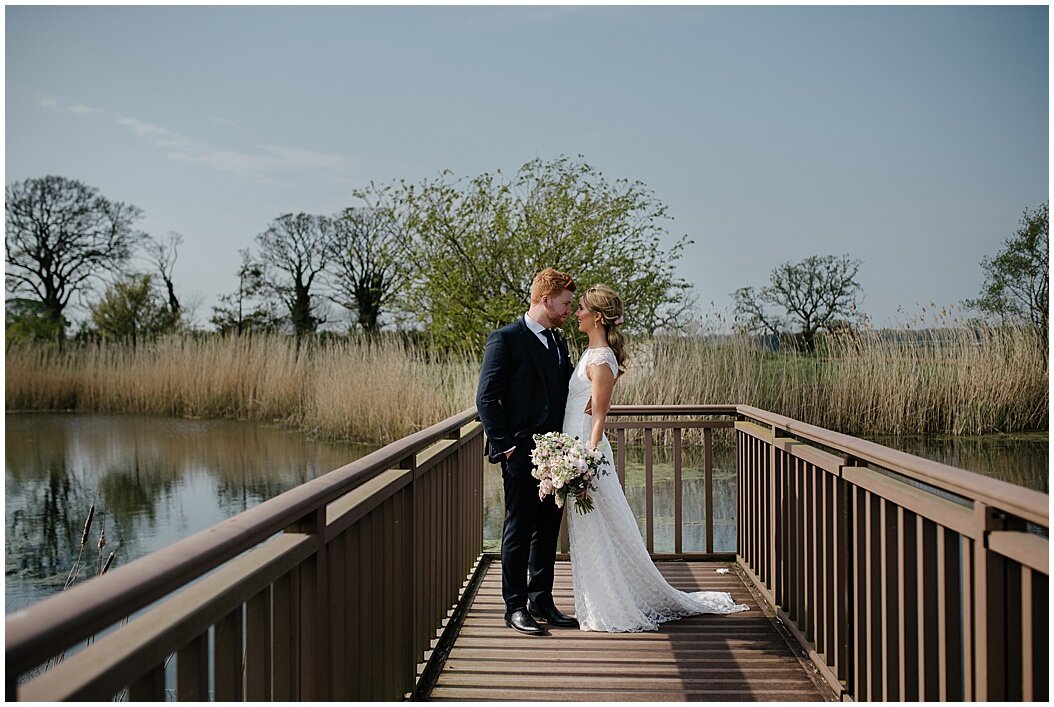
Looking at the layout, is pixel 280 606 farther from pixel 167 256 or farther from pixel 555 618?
pixel 167 256

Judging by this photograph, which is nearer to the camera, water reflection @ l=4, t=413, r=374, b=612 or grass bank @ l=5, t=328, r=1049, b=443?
water reflection @ l=4, t=413, r=374, b=612

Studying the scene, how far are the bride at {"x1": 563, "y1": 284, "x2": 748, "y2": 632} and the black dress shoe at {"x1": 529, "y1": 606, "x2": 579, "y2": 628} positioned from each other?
0.06 metres

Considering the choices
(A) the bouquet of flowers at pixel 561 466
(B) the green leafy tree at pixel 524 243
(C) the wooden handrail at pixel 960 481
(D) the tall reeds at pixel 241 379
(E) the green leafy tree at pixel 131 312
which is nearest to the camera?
(C) the wooden handrail at pixel 960 481

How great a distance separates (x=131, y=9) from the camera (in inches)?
807

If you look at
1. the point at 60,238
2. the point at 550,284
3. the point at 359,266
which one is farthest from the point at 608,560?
the point at 60,238

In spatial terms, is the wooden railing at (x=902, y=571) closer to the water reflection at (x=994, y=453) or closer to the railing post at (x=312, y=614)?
the railing post at (x=312, y=614)

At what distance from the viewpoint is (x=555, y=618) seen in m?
3.84

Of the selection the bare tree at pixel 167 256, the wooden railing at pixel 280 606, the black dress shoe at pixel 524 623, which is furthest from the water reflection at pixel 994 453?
the bare tree at pixel 167 256

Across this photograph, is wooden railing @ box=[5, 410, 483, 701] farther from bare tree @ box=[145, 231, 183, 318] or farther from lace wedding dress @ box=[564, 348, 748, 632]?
bare tree @ box=[145, 231, 183, 318]

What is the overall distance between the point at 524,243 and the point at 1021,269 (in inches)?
331

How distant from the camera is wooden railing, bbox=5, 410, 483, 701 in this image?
1.02m

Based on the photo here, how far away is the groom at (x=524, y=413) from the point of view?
11.8 feet

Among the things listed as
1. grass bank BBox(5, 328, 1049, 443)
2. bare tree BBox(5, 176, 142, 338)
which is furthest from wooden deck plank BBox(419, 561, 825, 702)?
bare tree BBox(5, 176, 142, 338)

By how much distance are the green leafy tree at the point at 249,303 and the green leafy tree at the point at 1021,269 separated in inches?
754
